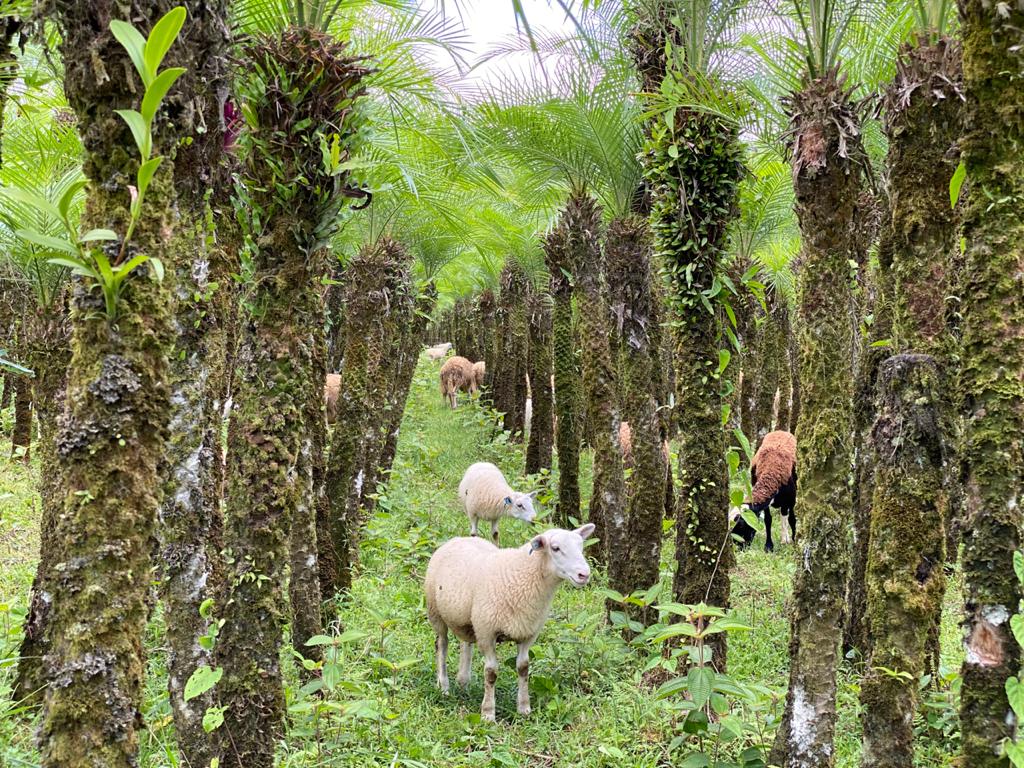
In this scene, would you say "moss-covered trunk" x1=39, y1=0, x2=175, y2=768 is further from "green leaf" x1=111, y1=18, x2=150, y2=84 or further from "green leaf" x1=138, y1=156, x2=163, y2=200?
"green leaf" x1=111, y1=18, x2=150, y2=84

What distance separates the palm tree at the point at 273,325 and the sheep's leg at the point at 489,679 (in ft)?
7.63

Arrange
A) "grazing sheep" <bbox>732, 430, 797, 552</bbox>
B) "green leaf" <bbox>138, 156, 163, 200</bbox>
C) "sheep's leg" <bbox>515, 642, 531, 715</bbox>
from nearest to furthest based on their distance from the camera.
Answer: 1. "green leaf" <bbox>138, 156, 163, 200</bbox>
2. "sheep's leg" <bbox>515, 642, 531, 715</bbox>
3. "grazing sheep" <bbox>732, 430, 797, 552</bbox>

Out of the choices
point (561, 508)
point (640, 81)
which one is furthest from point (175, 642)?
point (561, 508)

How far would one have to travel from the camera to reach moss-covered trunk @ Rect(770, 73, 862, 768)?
177 inches

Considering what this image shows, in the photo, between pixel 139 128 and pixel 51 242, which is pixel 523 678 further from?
pixel 139 128

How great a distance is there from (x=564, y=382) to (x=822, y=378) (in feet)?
26.9

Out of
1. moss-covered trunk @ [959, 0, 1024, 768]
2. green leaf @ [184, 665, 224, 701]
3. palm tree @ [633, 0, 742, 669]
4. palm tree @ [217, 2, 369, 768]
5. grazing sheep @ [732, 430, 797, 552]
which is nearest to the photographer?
moss-covered trunk @ [959, 0, 1024, 768]

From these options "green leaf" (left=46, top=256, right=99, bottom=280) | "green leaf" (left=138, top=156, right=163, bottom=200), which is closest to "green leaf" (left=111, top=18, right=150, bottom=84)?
"green leaf" (left=138, top=156, right=163, bottom=200)

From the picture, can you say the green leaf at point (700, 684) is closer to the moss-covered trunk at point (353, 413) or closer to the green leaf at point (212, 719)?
the green leaf at point (212, 719)

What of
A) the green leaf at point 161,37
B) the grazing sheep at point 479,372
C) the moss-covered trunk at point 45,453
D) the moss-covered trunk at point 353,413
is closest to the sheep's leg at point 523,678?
the moss-covered trunk at point 353,413

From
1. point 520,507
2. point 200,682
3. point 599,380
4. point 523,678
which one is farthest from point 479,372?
point 200,682

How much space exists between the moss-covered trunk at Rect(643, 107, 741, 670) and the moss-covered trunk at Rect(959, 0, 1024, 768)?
10.5 feet

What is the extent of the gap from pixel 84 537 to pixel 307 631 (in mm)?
4669

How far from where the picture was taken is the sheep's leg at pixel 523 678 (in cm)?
626
